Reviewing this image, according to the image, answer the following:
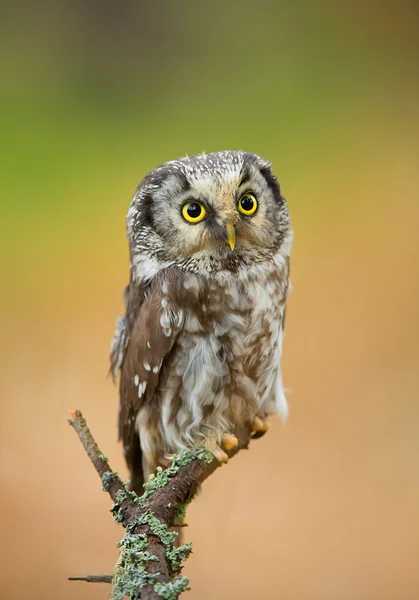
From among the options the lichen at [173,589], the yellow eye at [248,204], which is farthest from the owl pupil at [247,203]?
the lichen at [173,589]

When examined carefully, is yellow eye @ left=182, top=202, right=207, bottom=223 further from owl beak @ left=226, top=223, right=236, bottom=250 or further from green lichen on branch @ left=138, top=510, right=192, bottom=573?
green lichen on branch @ left=138, top=510, right=192, bottom=573

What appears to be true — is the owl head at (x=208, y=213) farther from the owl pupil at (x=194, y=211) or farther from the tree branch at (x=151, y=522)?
the tree branch at (x=151, y=522)

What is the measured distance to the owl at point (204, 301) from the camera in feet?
5.56

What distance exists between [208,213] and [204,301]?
0.24 m

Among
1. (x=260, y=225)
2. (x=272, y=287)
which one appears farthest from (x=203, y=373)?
(x=260, y=225)

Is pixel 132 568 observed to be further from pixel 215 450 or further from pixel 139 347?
pixel 139 347

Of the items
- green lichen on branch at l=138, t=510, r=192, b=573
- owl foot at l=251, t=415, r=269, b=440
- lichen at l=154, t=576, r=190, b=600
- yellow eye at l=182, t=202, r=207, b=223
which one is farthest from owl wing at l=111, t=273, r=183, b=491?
lichen at l=154, t=576, r=190, b=600

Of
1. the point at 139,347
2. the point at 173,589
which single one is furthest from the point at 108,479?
the point at 139,347

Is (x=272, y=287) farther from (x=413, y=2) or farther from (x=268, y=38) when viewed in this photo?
(x=413, y=2)

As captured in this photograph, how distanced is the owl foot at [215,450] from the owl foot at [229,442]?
23mm

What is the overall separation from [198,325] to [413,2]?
228 cm

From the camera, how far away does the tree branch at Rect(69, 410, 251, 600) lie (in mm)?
1336

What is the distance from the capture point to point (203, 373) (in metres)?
1.84

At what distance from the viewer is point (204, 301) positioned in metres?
1.78
